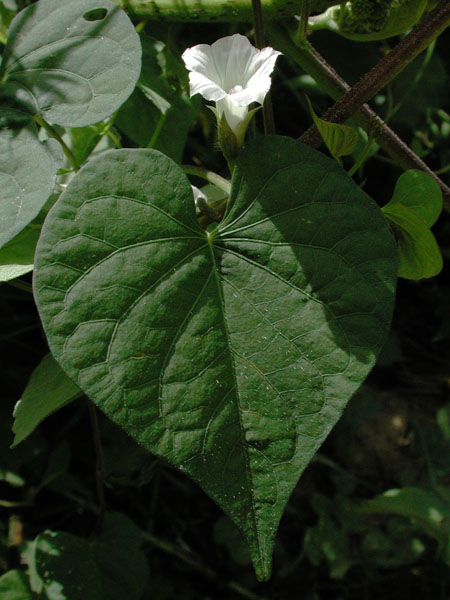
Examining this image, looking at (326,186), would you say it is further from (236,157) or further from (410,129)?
(410,129)

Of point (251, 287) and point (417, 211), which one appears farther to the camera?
point (417, 211)

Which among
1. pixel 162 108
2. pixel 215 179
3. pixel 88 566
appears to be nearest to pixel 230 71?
pixel 215 179

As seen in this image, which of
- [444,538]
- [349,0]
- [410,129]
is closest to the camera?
[349,0]

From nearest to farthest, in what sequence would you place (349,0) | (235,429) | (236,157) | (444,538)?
(235,429)
(236,157)
(349,0)
(444,538)

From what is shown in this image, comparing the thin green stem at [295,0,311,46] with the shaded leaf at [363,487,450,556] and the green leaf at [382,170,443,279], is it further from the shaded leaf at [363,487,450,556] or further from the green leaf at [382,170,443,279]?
the shaded leaf at [363,487,450,556]

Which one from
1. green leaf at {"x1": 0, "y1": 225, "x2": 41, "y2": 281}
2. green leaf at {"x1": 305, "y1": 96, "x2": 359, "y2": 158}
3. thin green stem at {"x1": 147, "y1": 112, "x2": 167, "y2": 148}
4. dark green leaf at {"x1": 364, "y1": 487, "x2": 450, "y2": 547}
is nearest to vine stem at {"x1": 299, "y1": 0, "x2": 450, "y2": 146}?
green leaf at {"x1": 305, "y1": 96, "x2": 359, "y2": 158}

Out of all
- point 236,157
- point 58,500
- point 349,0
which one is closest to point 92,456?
point 58,500

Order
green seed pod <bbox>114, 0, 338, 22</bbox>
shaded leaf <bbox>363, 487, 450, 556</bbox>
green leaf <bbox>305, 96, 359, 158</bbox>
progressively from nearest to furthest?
green leaf <bbox>305, 96, 359, 158</bbox>, green seed pod <bbox>114, 0, 338, 22</bbox>, shaded leaf <bbox>363, 487, 450, 556</bbox>

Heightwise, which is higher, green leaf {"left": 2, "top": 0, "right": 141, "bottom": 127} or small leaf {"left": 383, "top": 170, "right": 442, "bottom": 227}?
green leaf {"left": 2, "top": 0, "right": 141, "bottom": 127}
